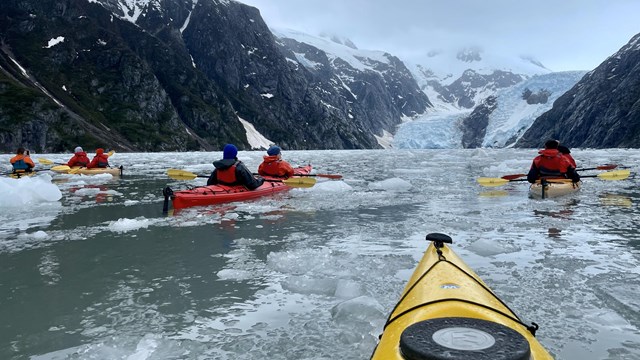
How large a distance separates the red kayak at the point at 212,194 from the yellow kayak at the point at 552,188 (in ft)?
28.0

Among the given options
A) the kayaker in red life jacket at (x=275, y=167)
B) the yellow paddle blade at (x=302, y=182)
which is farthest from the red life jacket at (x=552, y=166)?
the kayaker in red life jacket at (x=275, y=167)

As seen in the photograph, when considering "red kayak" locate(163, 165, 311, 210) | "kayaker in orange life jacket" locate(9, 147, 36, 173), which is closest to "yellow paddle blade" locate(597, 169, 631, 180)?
"red kayak" locate(163, 165, 311, 210)

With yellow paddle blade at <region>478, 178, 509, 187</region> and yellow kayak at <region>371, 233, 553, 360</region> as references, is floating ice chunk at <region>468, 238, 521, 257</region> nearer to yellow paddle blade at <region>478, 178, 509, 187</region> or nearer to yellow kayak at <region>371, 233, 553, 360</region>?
yellow kayak at <region>371, 233, 553, 360</region>

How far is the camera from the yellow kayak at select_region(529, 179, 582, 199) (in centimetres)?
1386

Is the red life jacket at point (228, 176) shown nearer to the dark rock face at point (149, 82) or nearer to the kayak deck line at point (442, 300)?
the kayak deck line at point (442, 300)

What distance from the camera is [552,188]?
14.1 m

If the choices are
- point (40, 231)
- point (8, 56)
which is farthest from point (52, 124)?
point (40, 231)

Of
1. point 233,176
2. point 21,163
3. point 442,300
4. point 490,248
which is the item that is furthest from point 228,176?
point 21,163

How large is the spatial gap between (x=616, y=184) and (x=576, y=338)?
16.8 m

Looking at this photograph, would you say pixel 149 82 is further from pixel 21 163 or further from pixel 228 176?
pixel 228 176

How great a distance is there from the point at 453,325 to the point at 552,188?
12.9m

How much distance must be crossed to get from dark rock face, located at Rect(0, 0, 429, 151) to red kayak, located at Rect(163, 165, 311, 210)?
288ft

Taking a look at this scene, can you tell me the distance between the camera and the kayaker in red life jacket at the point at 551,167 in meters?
14.9

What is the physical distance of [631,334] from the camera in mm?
4039
